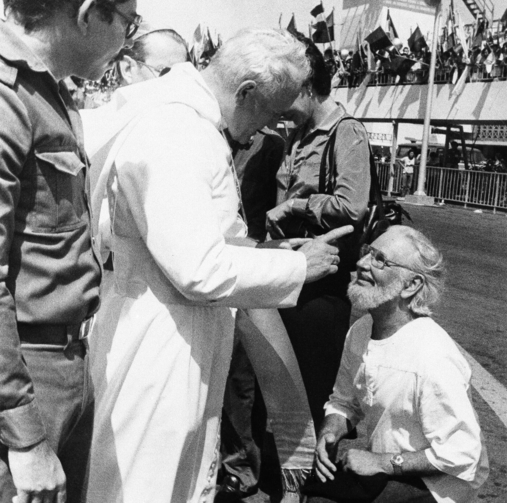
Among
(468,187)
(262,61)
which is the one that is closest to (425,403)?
(262,61)

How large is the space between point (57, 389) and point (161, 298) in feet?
1.82

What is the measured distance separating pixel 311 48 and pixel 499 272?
7.19 meters

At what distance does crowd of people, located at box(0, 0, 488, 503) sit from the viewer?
159cm

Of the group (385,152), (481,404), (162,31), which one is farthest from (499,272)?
(385,152)

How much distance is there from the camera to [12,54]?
1537 mm

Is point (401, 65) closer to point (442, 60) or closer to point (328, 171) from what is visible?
A: point (442, 60)

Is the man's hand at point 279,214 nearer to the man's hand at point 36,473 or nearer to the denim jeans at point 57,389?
the denim jeans at point 57,389

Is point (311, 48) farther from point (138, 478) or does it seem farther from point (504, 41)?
point (504, 41)

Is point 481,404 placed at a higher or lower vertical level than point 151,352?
lower

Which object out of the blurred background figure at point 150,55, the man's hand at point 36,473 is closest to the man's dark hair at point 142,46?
the blurred background figure at point 150,55

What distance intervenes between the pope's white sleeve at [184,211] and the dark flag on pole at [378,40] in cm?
2768

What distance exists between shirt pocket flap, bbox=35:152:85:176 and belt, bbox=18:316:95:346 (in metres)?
0.34

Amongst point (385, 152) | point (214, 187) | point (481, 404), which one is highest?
point (214, 187)

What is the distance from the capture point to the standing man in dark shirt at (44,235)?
4.92 ft
